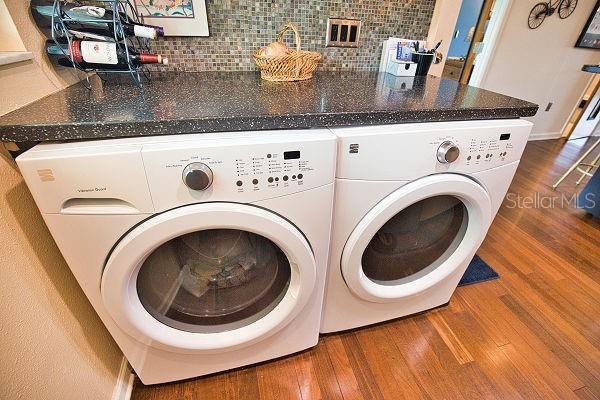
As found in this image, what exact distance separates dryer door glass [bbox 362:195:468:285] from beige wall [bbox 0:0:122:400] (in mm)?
807

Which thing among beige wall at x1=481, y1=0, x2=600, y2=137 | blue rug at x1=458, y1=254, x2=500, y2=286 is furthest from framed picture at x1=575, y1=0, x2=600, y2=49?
blue rug at x1=458, y1=254, x2=500, y2=286

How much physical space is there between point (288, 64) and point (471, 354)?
1247 millimetres

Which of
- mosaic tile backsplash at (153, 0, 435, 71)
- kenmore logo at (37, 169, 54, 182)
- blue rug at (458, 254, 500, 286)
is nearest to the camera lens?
kenmore logo at (37, 169, 54, 182)

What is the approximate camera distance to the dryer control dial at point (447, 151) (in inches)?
27.3

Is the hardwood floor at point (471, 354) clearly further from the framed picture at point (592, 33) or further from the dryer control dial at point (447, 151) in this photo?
the framed picture at point (592, 33)

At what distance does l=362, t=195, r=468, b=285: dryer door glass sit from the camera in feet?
2.83

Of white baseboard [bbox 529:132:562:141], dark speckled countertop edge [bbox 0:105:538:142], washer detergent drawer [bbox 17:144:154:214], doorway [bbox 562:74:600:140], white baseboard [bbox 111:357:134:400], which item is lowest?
white baseboard [bbox 111:357:134:400]

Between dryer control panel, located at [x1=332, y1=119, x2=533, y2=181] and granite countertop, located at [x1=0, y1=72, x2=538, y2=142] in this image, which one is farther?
dryer control panel, located at [x1=332, y1=119, x2=533, y2=181]

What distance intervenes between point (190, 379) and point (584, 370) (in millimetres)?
1413

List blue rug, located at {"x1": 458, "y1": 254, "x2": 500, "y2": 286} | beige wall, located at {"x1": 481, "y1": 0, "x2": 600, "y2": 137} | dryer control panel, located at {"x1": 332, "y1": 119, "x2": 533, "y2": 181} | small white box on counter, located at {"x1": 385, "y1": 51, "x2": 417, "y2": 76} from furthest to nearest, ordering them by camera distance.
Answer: beige wall, located at {"x1": 481, "y1": 0, "x2": 600, "y2": 137} < blue rug, located at {"x1": 458, "y1": 254, "x2": 500, "y2": 286} < small white box on counter, located at {"x1": 385, "y1": 51, "x2": 417, "y2": 76} < dryer control panel, located at {"x1": 332, "y1": 119, "x2": 533, "y2": 181}

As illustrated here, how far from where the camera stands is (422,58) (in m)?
1.14

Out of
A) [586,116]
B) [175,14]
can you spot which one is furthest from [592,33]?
[175,14]

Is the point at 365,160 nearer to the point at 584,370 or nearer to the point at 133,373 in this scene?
the point at 133,373

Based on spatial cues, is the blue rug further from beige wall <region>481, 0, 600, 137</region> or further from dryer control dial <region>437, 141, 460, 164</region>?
beige wall <region>481, 0, 600, 137</region>
